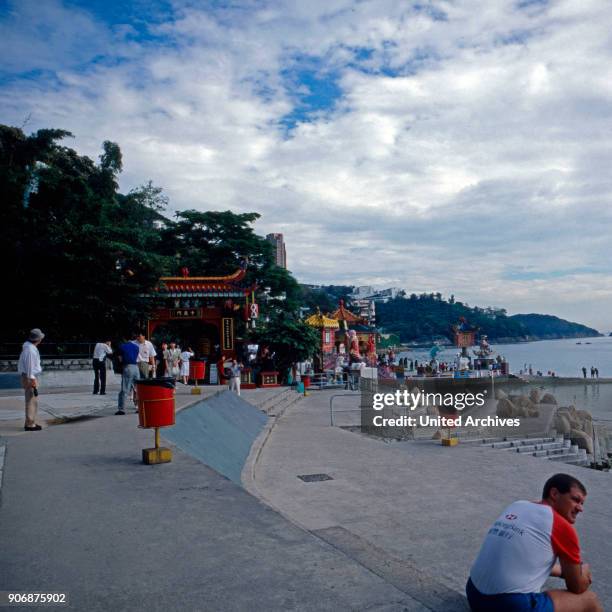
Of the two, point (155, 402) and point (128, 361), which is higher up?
point (128, 361)

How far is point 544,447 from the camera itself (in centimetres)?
1466

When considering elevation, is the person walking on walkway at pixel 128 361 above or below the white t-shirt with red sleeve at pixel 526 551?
above

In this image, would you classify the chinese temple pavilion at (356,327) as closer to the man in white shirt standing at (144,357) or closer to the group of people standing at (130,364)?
the group of people standing at (130,364)

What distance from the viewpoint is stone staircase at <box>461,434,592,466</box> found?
13.7 meters

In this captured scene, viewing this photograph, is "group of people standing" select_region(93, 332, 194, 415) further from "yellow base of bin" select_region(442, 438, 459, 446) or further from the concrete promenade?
"yellow base of bin" select_region(442, 438, 459, 446)

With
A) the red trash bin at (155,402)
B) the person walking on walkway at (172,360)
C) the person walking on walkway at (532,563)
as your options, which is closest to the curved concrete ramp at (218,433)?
the red trash bin at (155,402)

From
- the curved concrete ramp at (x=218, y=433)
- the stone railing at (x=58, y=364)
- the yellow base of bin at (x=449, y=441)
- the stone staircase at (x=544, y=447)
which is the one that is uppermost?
the stone railing at (x=58, y=364)

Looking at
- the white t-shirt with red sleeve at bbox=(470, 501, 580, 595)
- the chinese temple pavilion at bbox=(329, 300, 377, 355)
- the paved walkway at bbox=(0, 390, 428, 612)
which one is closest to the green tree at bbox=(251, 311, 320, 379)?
the chinese temple pavilion at bbox=(329, 300, 377, 355)

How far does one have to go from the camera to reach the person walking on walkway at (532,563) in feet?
10.5

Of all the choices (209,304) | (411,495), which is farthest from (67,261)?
(411,495)

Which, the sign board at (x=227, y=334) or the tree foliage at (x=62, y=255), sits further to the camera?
the sign board at (x=227, y=334)

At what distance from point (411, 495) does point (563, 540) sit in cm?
488

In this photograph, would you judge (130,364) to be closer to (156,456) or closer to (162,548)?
(156,456)

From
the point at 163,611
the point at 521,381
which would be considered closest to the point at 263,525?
the point at 163,611
